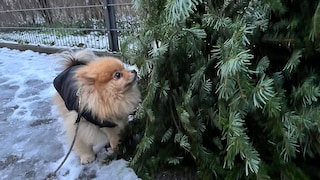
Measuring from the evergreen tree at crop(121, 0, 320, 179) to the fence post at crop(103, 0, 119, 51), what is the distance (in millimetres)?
3330

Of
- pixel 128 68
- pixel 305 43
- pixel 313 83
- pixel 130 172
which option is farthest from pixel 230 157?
pixel 128 68

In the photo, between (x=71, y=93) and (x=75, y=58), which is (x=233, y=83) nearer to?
(x=71, y=93)

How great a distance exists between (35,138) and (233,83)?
7.65 feet

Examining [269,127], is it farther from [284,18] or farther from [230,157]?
[284,18]

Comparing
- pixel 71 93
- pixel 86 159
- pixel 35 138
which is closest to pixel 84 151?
pixel 86 159

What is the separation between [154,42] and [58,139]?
1.69m

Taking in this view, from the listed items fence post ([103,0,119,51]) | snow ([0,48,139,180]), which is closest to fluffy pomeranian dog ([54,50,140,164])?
snow ([0,48,139,180])

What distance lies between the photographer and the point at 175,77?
1802mm

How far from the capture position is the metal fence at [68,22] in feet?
16.8

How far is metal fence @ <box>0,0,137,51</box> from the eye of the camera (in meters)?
5.11

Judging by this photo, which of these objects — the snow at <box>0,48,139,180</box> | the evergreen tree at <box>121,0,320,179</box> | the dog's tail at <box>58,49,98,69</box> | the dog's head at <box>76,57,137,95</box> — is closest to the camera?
the evergreen tree at <box>121,0,320,179</box>

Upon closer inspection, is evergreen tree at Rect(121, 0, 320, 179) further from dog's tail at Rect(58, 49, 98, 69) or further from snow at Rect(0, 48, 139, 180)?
dog's tail at Rect(58, 49, 98, 69)

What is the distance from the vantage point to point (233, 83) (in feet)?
4.24

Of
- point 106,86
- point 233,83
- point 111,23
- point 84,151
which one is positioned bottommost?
point 84,151
